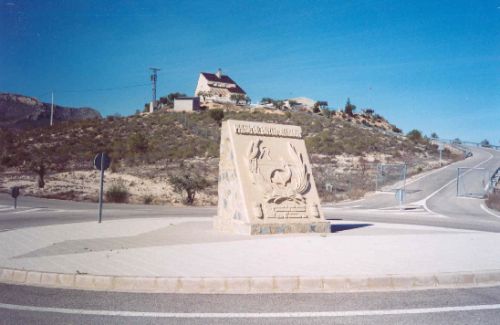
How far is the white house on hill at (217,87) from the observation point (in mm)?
97894

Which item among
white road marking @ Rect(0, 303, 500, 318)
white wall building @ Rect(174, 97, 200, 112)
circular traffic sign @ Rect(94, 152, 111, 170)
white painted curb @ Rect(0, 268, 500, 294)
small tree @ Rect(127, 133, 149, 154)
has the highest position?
white wall building @ Rect(174, 97, 200, 112)

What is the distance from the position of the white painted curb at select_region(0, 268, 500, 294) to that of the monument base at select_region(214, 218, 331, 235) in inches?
191

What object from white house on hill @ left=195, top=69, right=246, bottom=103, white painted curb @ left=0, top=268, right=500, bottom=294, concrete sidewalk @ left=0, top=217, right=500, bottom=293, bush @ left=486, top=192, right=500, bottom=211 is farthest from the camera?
white house on hill @ left=195, top=69, right=246, bottom=103

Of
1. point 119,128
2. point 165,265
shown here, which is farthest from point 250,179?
point 119,128

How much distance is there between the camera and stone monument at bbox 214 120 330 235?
12469 millimetres

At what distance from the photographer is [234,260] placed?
878cm

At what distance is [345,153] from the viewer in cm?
5472

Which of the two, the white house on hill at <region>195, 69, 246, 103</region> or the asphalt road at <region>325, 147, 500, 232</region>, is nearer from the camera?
the asphalt road at <region>325, 147, 500, 232</region>

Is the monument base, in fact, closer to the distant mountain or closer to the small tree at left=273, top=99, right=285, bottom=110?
the small tree at left=273, top=99, right=285, bottom=110

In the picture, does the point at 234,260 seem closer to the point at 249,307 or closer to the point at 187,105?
the point at 249,307

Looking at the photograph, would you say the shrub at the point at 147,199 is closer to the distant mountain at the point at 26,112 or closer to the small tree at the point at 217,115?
the small tree at the point at 217,115

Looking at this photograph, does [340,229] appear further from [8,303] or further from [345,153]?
[345,153]

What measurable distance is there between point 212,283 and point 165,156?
40.4 metres

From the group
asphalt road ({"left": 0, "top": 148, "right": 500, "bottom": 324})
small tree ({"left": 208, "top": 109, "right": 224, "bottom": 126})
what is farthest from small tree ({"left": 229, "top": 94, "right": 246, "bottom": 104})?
asphalt road ({"left": 0, "top": 148, "right": 500, "bottom": 324})
